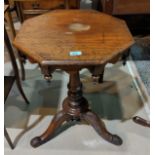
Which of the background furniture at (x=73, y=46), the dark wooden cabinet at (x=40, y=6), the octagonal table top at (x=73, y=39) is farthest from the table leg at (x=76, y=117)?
the dark wooden cabinet at (x=40, y=6)

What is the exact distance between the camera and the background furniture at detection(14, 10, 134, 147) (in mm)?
1062

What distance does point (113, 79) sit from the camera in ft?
6.91

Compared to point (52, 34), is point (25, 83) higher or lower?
lower

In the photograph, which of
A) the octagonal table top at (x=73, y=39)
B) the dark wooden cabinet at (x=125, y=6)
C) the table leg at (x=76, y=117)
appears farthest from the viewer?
the dark wooden cabinet at (x=125, y=6)

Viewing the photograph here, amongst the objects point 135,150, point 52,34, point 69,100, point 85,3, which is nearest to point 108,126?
point 135,150

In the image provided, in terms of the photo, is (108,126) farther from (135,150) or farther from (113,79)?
(113,79)

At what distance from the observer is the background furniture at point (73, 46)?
1.06m

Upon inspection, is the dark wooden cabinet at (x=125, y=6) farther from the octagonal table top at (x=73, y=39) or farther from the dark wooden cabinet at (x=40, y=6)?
the octagonal table top at (x=73, y=39)

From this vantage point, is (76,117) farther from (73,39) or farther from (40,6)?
(40,6)

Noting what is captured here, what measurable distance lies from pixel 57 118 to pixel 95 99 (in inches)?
19.1

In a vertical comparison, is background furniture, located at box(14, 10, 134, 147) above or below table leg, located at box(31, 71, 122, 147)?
above

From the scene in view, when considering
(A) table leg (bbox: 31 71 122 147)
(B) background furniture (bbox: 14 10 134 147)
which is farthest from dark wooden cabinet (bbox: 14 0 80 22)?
(A) table leg (bbox: 31 71 122 147)

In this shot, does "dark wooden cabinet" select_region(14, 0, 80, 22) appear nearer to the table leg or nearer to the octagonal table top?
the octagonal table top

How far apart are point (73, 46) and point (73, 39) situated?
0.07 metres
